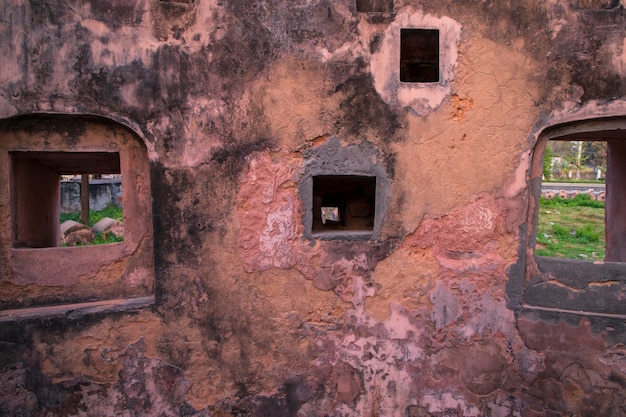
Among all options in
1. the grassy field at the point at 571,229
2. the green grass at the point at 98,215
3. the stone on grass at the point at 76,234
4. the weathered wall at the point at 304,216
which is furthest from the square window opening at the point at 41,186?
the green grass at the point at 98,215

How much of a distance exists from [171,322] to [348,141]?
1841mm

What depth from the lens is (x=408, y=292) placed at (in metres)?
3.21

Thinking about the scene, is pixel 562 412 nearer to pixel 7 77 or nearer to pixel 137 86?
pixel 137 86

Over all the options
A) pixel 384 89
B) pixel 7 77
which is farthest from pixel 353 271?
pixel 7 77

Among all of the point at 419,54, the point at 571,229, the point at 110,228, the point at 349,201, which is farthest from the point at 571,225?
the point at 110,228

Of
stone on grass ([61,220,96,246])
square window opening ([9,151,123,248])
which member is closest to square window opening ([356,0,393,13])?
square window opening ([9,151,123,248])

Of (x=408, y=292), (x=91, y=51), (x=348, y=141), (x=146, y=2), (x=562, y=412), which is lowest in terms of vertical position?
(x=562, y=412)

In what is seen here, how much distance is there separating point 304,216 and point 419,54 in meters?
1.64

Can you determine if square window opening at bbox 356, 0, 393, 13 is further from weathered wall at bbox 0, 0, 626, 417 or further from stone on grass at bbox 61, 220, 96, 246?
stone on grass at bbox 61, 220, 96, 246

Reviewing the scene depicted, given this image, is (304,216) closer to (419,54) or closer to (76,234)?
(419,54)

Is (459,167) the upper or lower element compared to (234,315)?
upper

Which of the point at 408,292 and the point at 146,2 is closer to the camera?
the point at 146,2

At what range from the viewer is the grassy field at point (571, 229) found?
7.87 meters

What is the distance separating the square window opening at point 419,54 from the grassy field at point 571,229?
5227 millimetres
